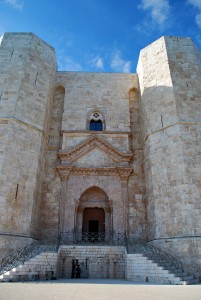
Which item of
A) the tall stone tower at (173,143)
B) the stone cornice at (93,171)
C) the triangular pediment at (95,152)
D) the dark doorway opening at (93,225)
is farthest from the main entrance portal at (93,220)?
the triangular pediment at (95,152)

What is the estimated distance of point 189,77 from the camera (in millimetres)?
12539

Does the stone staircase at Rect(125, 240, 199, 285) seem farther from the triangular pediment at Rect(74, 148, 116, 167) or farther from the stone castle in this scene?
the triangular pediment at Rect(74, 148, 116, 167)

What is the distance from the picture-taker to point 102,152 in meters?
13.4

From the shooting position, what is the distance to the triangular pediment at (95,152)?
13.1 metres

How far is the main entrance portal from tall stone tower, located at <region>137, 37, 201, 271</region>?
2.49 m

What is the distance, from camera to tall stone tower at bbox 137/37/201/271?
9734 mm

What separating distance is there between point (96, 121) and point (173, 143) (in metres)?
5.20

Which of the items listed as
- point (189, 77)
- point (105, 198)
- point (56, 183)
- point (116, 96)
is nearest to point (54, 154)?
point (56, 183)

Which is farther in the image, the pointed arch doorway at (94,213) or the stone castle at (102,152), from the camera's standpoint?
the pointed arch doorway at (94,213)

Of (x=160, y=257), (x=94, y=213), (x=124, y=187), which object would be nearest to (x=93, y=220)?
(x=94, y=213)

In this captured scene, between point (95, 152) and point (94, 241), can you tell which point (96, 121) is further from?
point (94, 241)

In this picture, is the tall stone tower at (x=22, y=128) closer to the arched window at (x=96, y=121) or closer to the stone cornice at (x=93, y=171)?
the stone cornice at (x=93, y=171)

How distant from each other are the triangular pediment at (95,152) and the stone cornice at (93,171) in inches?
21.9

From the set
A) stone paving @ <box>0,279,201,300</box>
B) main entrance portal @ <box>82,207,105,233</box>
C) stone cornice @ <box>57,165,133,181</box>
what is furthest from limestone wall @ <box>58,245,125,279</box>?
stone cornice @ <box>57,165,133,181</box>
